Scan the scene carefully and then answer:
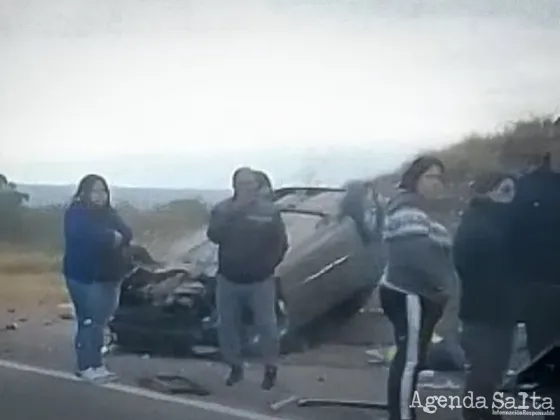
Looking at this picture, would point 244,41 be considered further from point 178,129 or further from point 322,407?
point 322,407

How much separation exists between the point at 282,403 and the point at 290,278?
0.69ft

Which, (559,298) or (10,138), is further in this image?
(10,138)

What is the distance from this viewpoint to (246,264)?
164 centimetres

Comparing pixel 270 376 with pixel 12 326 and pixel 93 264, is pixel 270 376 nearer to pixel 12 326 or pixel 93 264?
pixel 93 264

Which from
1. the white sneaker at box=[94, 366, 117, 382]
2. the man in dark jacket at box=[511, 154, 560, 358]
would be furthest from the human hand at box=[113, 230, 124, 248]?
the man in dark jacket at box=[511, 154, 560, 358]

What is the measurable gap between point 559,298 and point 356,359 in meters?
0.35

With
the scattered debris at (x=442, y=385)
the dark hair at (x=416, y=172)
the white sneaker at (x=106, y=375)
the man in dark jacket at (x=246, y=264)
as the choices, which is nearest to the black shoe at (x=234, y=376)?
the man in dark jacket at (x=246, y=264)

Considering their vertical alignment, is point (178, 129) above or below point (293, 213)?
above

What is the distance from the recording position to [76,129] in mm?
1719

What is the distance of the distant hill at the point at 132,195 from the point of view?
1.65 metres

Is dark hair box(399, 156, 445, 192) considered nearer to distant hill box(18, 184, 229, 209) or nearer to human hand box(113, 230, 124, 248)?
distant hill box(18, 184, 229, 209)

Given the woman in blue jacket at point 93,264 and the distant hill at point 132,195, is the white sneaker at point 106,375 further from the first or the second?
the distant hill at point 132,195

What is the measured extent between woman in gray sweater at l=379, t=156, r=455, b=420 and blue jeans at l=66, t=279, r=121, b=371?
1.55ft

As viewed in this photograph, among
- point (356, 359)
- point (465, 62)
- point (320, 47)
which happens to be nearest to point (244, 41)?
point (320, 47)
